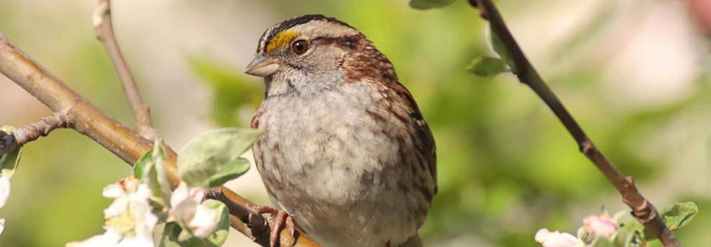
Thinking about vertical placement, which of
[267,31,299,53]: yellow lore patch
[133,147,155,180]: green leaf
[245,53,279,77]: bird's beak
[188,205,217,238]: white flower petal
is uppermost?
[133,147,155,180]: green leaf

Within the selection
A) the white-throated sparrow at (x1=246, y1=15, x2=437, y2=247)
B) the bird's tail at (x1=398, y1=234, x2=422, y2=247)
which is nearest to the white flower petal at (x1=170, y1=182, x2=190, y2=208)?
the white-throated sparrow at (x1=246, y1=15, x2=437, y2=247)

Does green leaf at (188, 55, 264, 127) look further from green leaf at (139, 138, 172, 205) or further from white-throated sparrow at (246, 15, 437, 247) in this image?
green leaf at (139, 138, 172, 205)

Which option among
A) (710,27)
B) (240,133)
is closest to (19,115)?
(710,27)

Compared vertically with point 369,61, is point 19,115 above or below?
below

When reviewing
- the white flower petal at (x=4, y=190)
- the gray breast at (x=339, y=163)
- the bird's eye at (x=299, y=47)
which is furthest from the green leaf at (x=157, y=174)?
the bird's eye at (x=299, y=47)

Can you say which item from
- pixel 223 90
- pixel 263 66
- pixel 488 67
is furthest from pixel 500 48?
pixel 223 90

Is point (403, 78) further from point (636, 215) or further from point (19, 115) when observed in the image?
point (19, 115)
